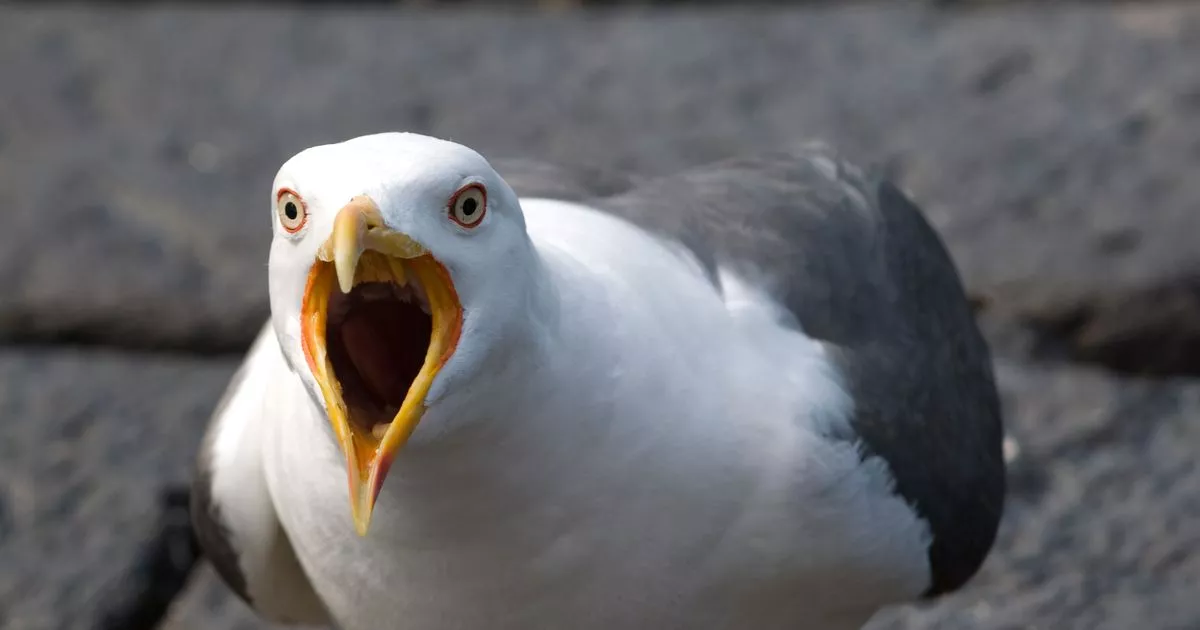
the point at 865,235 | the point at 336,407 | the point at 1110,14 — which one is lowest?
the point at 1110,14

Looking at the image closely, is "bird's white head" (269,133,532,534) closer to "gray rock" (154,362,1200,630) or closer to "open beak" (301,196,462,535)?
"open beak" (301,196,462,535)

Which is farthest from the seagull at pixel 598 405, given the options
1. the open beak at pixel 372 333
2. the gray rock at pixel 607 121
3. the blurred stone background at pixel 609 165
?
the gray rock at pixel 607 121

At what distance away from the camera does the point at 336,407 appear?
1373 mm

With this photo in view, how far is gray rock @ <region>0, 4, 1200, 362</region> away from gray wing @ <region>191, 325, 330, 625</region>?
1498 millimetres

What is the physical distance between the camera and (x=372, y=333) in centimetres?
150

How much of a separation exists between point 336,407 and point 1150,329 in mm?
2462

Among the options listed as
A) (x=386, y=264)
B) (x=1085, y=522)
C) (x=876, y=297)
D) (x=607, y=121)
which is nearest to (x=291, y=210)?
(x=386, y=264)

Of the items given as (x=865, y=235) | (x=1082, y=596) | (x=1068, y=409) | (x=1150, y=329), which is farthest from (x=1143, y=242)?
(x=865, y=235)

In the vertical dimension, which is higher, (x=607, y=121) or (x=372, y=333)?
(x=372, y=333)

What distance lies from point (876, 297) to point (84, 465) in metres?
1.77

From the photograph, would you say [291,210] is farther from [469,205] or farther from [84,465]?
[84,465]

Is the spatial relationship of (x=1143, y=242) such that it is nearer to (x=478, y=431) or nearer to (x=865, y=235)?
(x=865, y=235)

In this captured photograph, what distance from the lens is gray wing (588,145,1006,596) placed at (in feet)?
6.49

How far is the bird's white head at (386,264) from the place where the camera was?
53.1 inches
